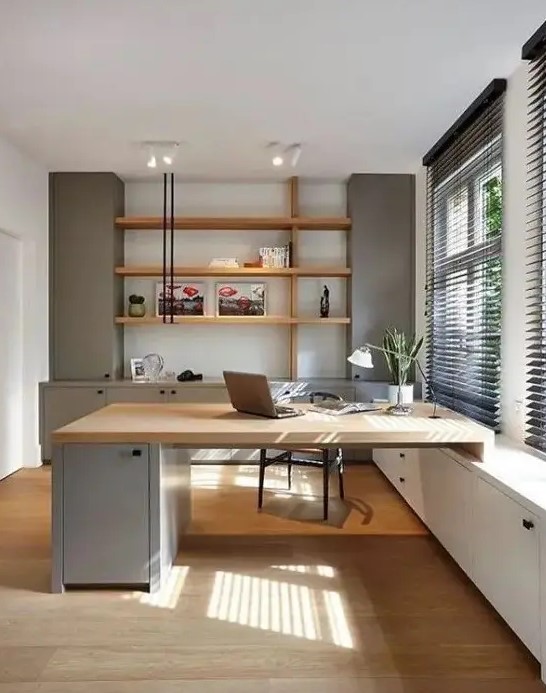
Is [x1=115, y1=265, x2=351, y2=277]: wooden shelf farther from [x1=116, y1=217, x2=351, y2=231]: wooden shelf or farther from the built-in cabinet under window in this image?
the built-in cabinet under window

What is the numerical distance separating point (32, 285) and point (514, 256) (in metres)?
3.77

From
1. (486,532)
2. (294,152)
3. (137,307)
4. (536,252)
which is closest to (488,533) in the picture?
(486,532)

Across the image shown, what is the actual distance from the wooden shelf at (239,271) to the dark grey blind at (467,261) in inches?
35.2

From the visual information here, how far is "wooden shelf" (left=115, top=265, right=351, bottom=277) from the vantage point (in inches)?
205

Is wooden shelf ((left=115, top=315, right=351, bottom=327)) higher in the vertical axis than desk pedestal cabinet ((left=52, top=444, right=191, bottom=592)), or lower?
higher

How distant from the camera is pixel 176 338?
5.57 meters

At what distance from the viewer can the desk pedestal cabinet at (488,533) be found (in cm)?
202

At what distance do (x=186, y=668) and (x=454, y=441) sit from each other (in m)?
1.41

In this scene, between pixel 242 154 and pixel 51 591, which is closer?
pixel 51 591

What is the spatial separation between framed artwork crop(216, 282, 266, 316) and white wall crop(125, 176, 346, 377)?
8 centimetres

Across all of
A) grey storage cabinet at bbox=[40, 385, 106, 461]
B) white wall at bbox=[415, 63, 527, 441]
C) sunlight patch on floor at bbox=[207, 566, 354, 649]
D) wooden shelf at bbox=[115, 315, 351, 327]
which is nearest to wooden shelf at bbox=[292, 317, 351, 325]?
wooden shelf at bbox=[115, 315, 351, 327]

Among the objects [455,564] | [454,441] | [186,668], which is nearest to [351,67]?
[454,441]

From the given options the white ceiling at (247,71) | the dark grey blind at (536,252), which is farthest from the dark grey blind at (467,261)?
the dark grey blind at (536,252)

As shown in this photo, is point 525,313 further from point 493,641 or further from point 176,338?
point 176,338
